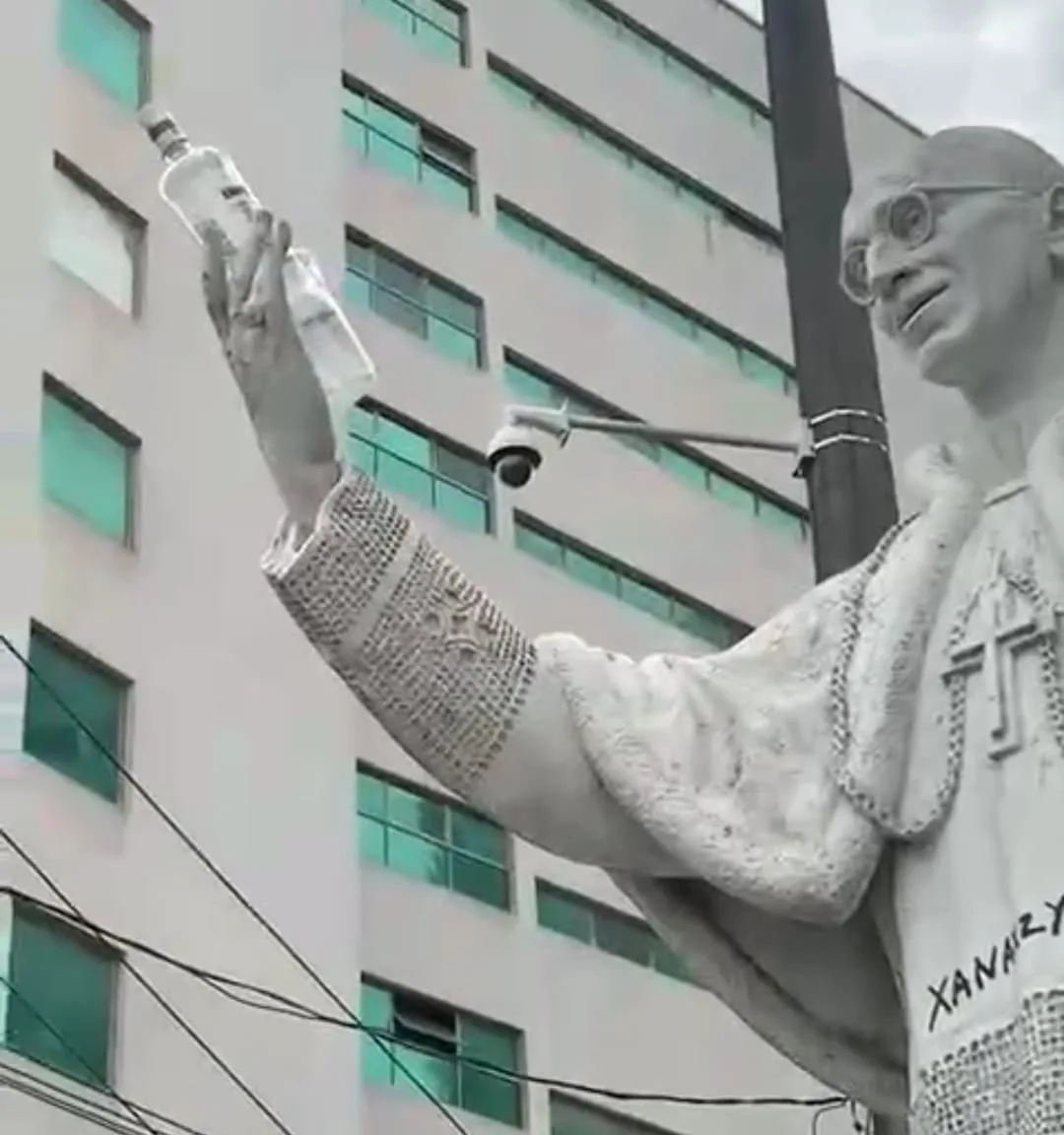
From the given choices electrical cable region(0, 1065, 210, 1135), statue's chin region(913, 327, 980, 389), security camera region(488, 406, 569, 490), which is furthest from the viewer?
electrical cable region(0, 1065, 210, 1135)

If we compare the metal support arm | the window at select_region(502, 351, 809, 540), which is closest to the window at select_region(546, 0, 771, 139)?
the window at select_region(502, 351, 809, 540)

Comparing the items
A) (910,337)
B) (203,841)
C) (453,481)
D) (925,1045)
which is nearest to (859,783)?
(925,1045)

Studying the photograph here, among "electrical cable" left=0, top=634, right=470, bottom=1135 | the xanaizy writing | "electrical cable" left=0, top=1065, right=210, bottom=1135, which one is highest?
"electrical cable" left=0, top=634, right=470, bottom=1135

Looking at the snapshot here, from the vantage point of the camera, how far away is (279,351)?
10.3 feet

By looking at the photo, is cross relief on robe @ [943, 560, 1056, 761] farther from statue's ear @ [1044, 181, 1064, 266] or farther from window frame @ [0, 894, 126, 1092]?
window frame @ [0, 894, 126, 1092]

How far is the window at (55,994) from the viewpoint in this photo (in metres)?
18.3

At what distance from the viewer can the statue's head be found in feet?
11.2

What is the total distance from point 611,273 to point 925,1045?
26411mm

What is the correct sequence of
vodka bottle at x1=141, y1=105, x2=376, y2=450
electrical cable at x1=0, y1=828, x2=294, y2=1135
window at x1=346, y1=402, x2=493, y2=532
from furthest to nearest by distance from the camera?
window at x1=346, y1=402, x2=493, y2=532
electrical cable at x1=0, y1=828, x2=294, y2=1135
vodka bottle at x1=141, y1=105, x2=376, y2=450

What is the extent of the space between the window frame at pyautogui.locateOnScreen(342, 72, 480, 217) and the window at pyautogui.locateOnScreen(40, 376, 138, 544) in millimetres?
6373

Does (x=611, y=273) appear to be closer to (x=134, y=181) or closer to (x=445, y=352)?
(x=445, y=352)

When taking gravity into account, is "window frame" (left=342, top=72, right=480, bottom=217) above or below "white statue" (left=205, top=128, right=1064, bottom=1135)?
above

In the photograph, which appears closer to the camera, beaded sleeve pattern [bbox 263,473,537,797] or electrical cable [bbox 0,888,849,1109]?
beaded sleeve pattern [bbox 263,473,537,797]

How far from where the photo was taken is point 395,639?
10.5ft
